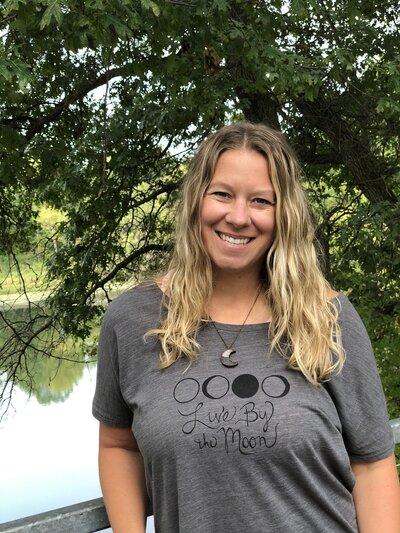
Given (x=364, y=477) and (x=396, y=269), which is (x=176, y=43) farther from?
(x=364, y=477)

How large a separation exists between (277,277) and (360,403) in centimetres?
34

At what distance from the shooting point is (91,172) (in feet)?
25.5

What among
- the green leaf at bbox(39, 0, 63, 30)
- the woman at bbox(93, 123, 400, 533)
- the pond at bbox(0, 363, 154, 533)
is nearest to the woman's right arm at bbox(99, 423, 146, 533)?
the woman at bbox(93, 123, 400, 533)

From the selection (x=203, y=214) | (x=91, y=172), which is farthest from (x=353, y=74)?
(x=203, y=214)

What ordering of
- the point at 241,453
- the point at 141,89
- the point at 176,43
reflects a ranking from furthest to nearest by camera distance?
the point at 141,89 < the point at 176,43 < the point at 241,453

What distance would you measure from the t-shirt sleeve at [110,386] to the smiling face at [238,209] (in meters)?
0.29

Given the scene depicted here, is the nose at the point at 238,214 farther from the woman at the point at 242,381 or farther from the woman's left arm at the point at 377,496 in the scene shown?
the woman's left arm at the point at 377,496

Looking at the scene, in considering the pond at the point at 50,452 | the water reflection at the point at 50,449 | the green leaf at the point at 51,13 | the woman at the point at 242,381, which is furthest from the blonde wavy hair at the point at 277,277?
the pond at the point at 50,452

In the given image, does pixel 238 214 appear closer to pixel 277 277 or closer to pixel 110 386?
pixel 277 277

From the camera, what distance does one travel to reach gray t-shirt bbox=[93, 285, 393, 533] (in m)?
1.64

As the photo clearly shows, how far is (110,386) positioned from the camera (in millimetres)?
1805

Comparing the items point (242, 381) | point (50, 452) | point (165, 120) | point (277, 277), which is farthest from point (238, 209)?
→ point (50, 452)

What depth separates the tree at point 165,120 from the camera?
4516mm

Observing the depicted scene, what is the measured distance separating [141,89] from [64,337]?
9.50ft
